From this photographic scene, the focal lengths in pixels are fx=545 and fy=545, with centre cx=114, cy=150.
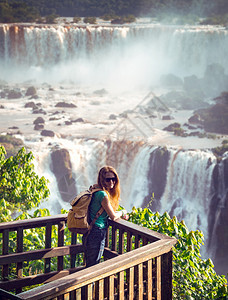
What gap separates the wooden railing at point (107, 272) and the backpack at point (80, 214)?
149 millimetres

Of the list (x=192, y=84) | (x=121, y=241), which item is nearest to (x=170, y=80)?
(x=192, y=84)

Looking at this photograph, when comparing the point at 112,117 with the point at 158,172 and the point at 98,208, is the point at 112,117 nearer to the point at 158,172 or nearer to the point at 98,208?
the point at 158,172

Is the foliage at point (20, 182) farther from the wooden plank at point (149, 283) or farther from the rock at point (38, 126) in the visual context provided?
the rock at point (38, 126)

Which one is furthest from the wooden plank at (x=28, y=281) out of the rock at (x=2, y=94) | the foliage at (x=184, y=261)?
the rock at (x=2, y=94)

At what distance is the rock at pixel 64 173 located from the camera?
1781cm

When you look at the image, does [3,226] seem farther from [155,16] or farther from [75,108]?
[155,16]

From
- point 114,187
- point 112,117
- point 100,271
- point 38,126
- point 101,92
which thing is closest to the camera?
point 100,271

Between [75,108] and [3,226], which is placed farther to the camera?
[75,108]

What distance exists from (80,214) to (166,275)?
669 mm

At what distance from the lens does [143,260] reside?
112 inches

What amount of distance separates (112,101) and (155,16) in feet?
42.8

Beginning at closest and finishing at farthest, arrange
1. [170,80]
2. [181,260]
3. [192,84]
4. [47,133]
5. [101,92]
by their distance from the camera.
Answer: [181,260] < [47,133] < [101,92] < [192,84] < [170,80]

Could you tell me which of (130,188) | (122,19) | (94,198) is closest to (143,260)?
(94,198)

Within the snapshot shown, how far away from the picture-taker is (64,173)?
59.1 ft
